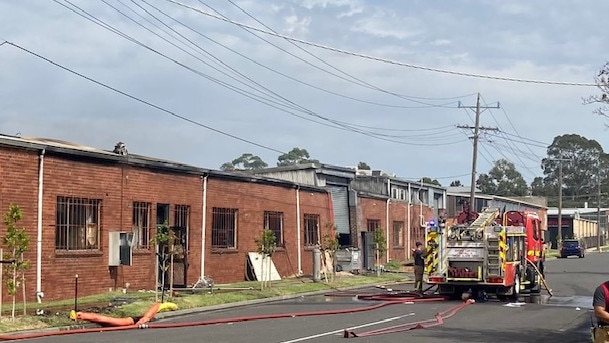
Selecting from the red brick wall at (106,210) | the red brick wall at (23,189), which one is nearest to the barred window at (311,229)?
the red brick wall at (106,210)

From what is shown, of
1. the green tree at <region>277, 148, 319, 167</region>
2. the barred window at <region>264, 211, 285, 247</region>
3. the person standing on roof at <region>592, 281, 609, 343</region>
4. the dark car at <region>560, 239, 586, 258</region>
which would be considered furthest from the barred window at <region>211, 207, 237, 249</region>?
the green tree at <region>277, 148, 319, 167</region>

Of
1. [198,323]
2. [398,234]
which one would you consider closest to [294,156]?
[398,234]

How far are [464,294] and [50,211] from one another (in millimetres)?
13070

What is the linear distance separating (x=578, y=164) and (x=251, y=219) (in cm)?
11511

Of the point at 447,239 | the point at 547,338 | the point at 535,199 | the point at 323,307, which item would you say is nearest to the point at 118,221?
the point at 323,307

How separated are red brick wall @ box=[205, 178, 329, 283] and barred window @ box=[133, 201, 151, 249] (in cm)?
384

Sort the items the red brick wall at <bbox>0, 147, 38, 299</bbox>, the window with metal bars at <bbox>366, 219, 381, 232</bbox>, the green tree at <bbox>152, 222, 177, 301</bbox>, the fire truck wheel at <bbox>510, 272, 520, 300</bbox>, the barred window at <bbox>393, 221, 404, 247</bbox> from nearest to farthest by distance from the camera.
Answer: the red brick wall at <bbox>0, 147, 38, 299</bbox>
the green tree at <bbox>152, 222, 177, 301</bbox>
the fire truck wheel at <bbox>510, 272, 520, 300</bbox>
the window with metal bars at <bbox>366, 219, 381, 232</bbox>
the barred window at <bbox>393, 221, 404, 247</bbox>

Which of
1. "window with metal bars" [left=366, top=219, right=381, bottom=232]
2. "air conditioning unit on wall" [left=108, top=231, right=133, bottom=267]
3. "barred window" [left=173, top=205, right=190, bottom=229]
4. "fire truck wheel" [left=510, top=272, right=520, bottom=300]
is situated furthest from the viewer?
"window with metal bars" [left=366, top=219, right=381, bottom=232]

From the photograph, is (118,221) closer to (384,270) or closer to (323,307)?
(323,307)

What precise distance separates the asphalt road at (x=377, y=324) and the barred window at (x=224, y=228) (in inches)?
266

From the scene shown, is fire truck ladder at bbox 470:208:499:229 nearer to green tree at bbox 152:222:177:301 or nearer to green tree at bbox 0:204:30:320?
green tree at bbox 152:222:177:301

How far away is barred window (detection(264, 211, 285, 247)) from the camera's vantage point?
37.4 m

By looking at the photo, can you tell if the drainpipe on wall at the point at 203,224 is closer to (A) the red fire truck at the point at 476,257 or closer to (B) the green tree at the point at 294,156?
(A) the red fire truck at the point at 476,257

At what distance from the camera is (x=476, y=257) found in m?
26.4
